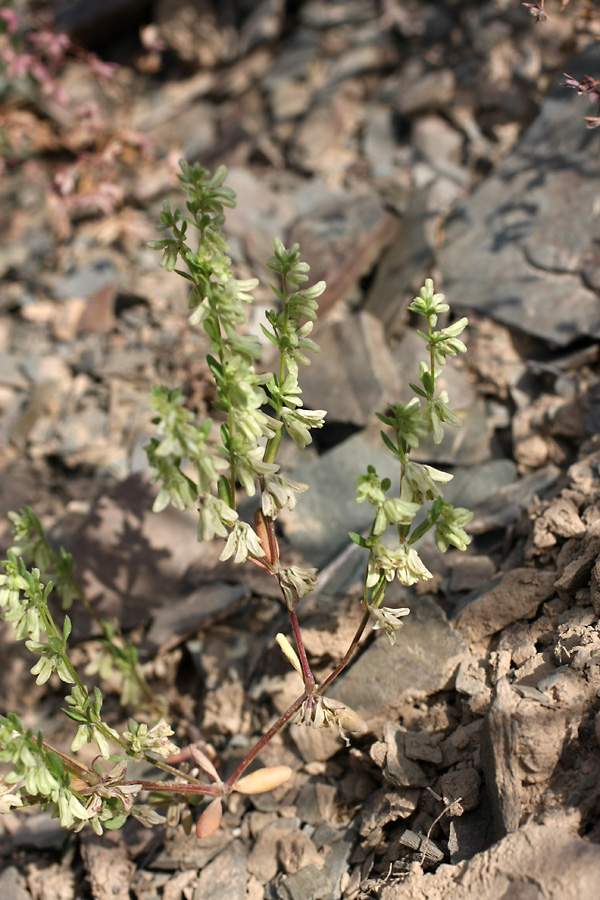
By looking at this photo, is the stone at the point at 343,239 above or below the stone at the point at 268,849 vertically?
above

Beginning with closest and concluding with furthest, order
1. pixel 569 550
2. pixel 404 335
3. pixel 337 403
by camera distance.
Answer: pixel 569 550 < pixel 337 403 < pixel 404 335

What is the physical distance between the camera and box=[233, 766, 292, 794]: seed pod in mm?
2387

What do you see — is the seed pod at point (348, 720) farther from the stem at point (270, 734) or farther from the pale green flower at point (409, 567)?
the pale green flower at point (409, 567)

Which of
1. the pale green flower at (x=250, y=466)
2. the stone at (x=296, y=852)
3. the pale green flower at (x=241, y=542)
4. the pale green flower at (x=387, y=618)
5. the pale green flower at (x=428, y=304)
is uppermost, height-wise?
the pale green flower at (x=428, y=304)

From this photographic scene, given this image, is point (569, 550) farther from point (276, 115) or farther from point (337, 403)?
point (276, 115)

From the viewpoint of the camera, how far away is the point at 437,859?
208 centimetres

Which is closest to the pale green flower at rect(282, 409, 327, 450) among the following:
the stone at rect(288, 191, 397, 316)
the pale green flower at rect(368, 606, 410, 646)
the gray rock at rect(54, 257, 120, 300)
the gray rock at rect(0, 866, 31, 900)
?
the pale green flower at rect(368, 606, 410, 646)

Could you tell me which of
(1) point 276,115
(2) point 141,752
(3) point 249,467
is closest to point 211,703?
(2) point 141,752

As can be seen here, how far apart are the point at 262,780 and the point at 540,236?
3135 mm

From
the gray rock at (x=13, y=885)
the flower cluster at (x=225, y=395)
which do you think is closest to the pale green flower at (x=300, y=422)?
the flower cluster at (x=225, y=395)

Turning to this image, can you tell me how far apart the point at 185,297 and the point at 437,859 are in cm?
378

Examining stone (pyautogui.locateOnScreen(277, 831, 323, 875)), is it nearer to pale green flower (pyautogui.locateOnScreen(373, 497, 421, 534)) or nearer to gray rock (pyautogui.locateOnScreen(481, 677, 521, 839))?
gray rock (pyautogui.locateOnScreen(481, 677, 521, 839))

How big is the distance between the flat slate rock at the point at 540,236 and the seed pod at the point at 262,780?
2.45 metres

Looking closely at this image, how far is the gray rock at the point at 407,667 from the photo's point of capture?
250 centimetres
